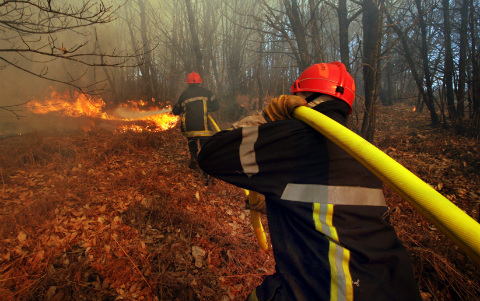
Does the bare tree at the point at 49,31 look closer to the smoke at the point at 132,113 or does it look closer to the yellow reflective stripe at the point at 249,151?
the smoke at the point at 132,113

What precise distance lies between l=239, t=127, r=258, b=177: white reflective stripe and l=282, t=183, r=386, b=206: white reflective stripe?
241 millimetres

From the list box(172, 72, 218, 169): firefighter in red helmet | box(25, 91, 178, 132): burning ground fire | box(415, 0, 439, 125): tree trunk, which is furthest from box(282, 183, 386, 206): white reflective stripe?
box(415, 0, 439, 125): tree trunk

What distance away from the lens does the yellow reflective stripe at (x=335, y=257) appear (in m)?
1.04

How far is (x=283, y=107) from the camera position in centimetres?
142

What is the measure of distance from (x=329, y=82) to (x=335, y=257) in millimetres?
1117

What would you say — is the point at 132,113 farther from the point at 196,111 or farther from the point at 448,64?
the point at 448,64

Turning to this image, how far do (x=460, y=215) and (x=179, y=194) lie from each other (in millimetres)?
4594

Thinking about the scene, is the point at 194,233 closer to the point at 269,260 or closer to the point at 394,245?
the point at 269,260

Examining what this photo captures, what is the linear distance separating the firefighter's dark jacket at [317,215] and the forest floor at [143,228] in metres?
2.14

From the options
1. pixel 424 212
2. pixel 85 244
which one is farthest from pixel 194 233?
pixel 424 212

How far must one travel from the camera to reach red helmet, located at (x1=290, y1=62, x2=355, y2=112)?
60.9 inches

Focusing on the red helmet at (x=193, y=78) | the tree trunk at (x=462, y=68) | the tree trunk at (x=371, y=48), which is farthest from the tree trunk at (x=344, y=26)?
the tree trunk at (x=462, y=68)

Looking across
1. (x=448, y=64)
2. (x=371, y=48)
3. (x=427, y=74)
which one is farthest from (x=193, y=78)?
(x=448, y=64)

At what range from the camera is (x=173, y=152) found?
7.64m
